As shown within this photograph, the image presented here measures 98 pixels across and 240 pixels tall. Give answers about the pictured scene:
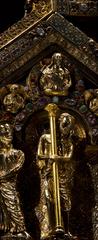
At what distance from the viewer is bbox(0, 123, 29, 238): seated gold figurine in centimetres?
502

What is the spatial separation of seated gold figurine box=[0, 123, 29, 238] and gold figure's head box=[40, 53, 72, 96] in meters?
0.35

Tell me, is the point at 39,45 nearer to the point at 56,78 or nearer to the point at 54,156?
the point at 56,78

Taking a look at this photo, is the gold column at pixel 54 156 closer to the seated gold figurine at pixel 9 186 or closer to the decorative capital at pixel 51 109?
the decorative capital at pixel 51 109

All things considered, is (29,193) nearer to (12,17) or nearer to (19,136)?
(19,136)

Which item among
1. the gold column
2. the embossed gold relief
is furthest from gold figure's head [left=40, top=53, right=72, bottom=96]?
the embossed gold relief

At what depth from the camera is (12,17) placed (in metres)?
6.34

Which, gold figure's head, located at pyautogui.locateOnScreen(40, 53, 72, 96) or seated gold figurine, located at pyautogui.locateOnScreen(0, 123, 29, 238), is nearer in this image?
seated gold figurine, located at pyautogui.locateOnScreen(0, 123, 29, 238)

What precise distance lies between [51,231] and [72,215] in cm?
21

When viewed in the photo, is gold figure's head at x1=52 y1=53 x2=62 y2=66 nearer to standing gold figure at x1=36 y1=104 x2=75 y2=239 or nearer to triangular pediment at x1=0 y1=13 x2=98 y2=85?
triangular pediment at x1=0 y1=13 x2=98 y2=85

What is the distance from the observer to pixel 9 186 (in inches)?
202

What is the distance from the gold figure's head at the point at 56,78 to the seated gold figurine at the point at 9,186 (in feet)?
1.16

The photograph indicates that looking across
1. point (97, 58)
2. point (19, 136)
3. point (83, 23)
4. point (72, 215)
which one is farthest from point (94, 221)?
point (83, 23)

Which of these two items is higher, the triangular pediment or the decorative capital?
the triangular pediment

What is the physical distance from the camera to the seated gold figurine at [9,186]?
5023 millimetres
